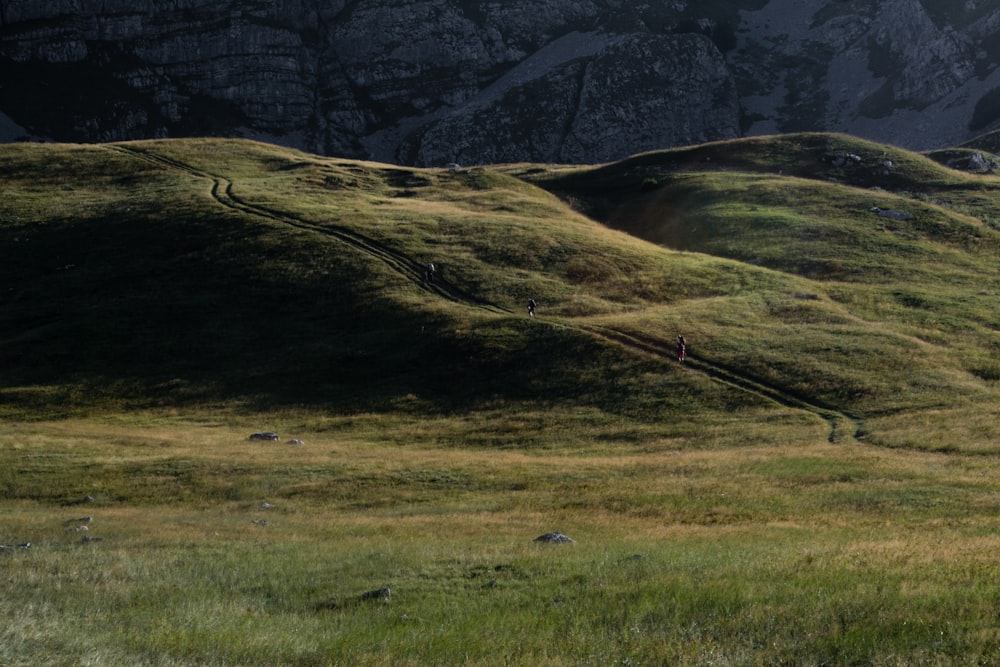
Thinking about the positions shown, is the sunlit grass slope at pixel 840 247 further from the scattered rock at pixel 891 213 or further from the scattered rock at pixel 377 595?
the scattered rock at pixel 377 595

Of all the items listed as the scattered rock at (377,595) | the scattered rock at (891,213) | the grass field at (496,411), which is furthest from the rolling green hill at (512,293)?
the scattered rock at (377,595)

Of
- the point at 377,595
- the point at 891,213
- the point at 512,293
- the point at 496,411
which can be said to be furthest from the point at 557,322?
the point at 891,213

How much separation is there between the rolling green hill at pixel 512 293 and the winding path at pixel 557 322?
299mm

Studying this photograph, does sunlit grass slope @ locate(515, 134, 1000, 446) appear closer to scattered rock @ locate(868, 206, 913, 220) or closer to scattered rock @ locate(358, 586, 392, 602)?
scattered rock @ locate(868, 206, 913, 220)

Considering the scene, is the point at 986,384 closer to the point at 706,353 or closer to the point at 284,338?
the point at 706,353

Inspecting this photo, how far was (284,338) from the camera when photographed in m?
68.9

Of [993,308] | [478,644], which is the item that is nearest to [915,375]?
[993,308]

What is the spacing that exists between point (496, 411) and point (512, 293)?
75.4ft

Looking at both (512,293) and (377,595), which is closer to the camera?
(377,595)

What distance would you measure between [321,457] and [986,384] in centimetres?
4312

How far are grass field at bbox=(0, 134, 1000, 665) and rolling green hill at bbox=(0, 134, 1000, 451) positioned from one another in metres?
0.44

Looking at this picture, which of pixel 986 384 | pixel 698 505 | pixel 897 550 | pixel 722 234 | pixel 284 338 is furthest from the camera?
pixel 722 234

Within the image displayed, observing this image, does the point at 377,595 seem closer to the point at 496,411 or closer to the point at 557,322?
the point at 496,411

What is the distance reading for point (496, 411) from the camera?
54312 millimetres
